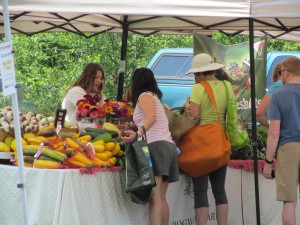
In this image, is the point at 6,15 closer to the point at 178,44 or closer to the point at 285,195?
the point at 285,195

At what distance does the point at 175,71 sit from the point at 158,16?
5.95 metres

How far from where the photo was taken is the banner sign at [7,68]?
5.52 metres

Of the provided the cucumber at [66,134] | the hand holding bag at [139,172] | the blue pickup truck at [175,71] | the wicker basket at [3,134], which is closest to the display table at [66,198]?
the hand holding bag at [139,172]

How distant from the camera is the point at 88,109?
Answer: 23.0 feet

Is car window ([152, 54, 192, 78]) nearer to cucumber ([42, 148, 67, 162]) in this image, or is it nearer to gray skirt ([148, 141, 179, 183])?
gray skirt ([148, 141, 179, 183])

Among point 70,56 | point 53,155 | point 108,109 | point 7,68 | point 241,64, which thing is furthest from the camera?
point 70,56

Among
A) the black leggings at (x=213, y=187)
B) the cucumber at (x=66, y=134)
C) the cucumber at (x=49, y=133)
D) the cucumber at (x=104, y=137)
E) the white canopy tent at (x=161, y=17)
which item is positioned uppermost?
the white canopy tent at (x=161, y=17)

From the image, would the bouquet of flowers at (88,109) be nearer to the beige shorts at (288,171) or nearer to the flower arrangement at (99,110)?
the flower arrangement at (99,110)

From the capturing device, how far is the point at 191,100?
6.93 m

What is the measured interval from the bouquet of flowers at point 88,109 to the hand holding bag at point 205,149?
0.87 meters

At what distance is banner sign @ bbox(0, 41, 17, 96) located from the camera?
18.1ft

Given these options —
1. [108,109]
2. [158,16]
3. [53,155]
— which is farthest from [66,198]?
[158,16]

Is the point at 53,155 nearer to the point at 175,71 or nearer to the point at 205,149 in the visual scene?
the point at 205,149

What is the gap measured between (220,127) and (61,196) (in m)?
1.71
